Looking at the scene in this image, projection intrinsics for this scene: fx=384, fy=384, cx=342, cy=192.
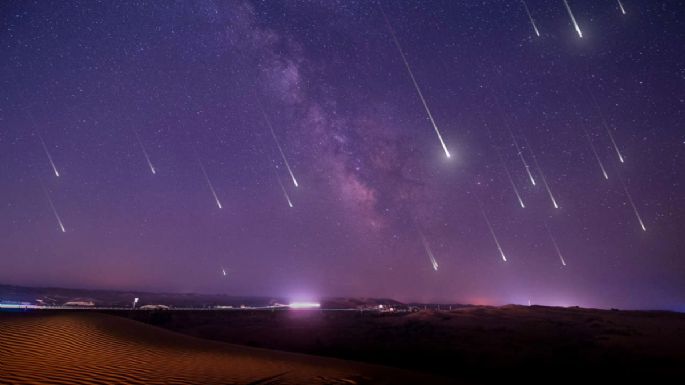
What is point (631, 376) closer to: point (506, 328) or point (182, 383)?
point (506, 328)

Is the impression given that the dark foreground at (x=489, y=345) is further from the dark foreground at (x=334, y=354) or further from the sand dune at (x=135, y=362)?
the sand dune at (x=135, y=362)

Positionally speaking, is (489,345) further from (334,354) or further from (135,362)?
(135,362)

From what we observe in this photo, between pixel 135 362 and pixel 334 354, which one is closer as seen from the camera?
pixel 135 362

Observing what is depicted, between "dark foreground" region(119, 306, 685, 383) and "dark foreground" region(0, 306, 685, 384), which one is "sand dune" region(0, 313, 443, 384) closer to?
"dark foreground" region(0, 306, 685, 384)

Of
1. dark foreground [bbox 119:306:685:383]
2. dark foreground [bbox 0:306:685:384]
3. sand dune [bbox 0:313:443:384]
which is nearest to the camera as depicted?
sand dune [bbox 0:313:443:384]

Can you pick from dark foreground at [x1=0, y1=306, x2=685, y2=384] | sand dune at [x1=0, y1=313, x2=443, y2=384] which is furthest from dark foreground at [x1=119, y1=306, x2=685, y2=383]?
sand dune at [x1=0, y1=313, x2=443, y2=384]

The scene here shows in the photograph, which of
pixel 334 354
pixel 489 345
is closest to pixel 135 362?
pixel 334 354

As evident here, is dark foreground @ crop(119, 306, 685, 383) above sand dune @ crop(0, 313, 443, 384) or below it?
below

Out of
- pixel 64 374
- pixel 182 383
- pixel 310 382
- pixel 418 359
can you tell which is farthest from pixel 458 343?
pixel 64 374
